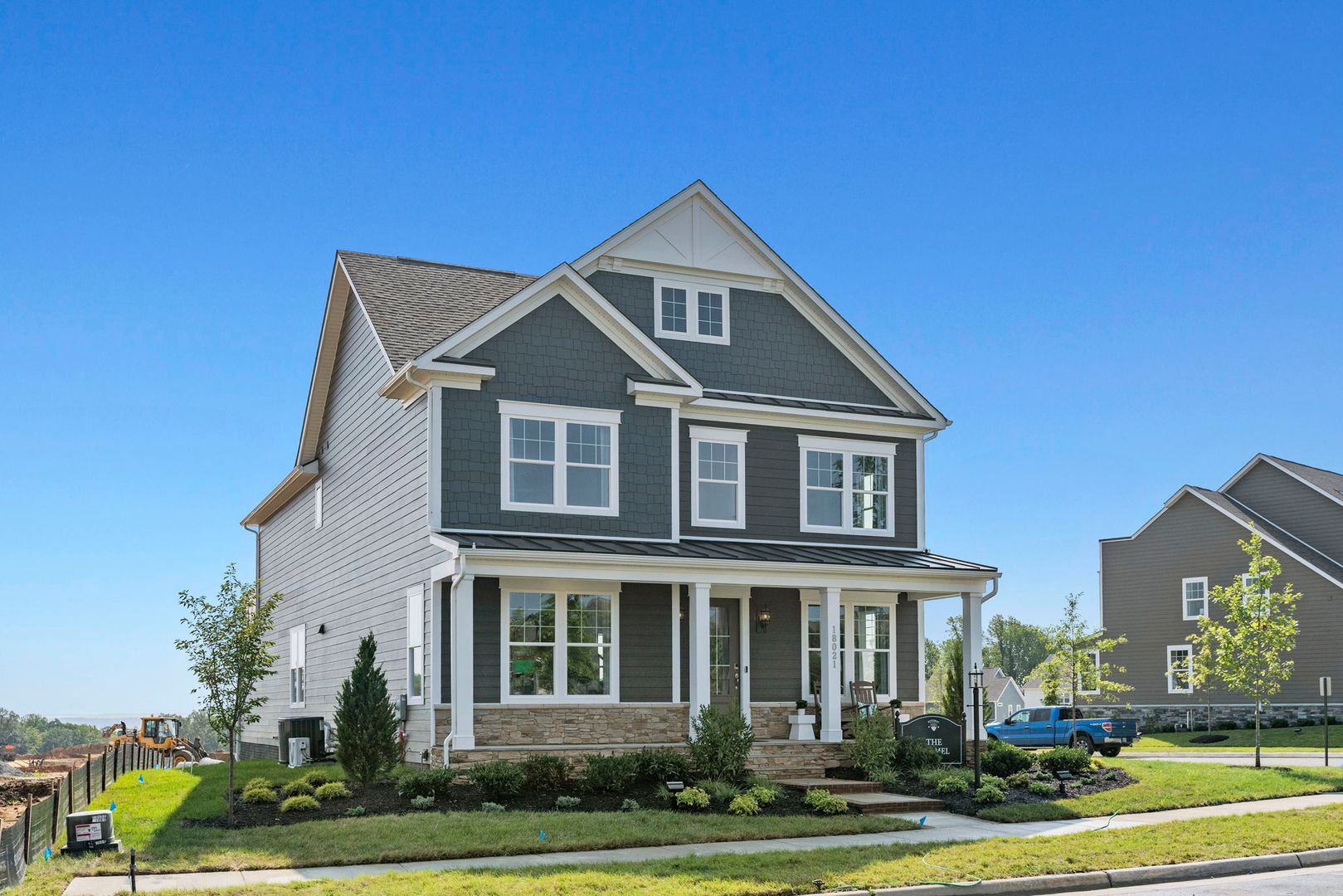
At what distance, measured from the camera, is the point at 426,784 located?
1830cm

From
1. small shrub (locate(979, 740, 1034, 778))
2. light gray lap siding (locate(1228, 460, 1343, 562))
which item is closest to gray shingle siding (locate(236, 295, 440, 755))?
small shrub (locate(979, 740, 1034, 778))

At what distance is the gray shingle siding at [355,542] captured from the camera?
2262 centimetres

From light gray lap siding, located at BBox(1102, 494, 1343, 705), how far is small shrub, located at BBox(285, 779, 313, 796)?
3486 centimetres

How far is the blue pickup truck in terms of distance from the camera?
3447 centimetres

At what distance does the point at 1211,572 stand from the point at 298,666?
32.1m

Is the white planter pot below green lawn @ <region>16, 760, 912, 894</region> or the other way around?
the other way around

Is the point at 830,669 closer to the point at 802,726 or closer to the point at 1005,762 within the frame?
the point at 802,726

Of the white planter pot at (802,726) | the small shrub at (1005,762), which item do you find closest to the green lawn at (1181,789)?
the small shrub at (1005,762)

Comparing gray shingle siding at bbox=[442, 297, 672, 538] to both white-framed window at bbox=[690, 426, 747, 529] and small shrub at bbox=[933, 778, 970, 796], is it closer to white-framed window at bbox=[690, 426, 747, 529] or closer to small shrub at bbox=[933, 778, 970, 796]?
white-framed window at bbox=[690, 426, 747, 529]

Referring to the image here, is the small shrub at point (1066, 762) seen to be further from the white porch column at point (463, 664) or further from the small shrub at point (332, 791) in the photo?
the small shrub at point (332, 791)

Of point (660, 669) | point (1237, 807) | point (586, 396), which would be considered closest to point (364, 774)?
point (660, 669)

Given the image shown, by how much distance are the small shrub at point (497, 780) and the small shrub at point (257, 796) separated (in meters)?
2.83

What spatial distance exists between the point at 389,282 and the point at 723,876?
55.1ft

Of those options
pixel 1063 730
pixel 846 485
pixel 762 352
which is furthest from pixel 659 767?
pixel 1063 730
